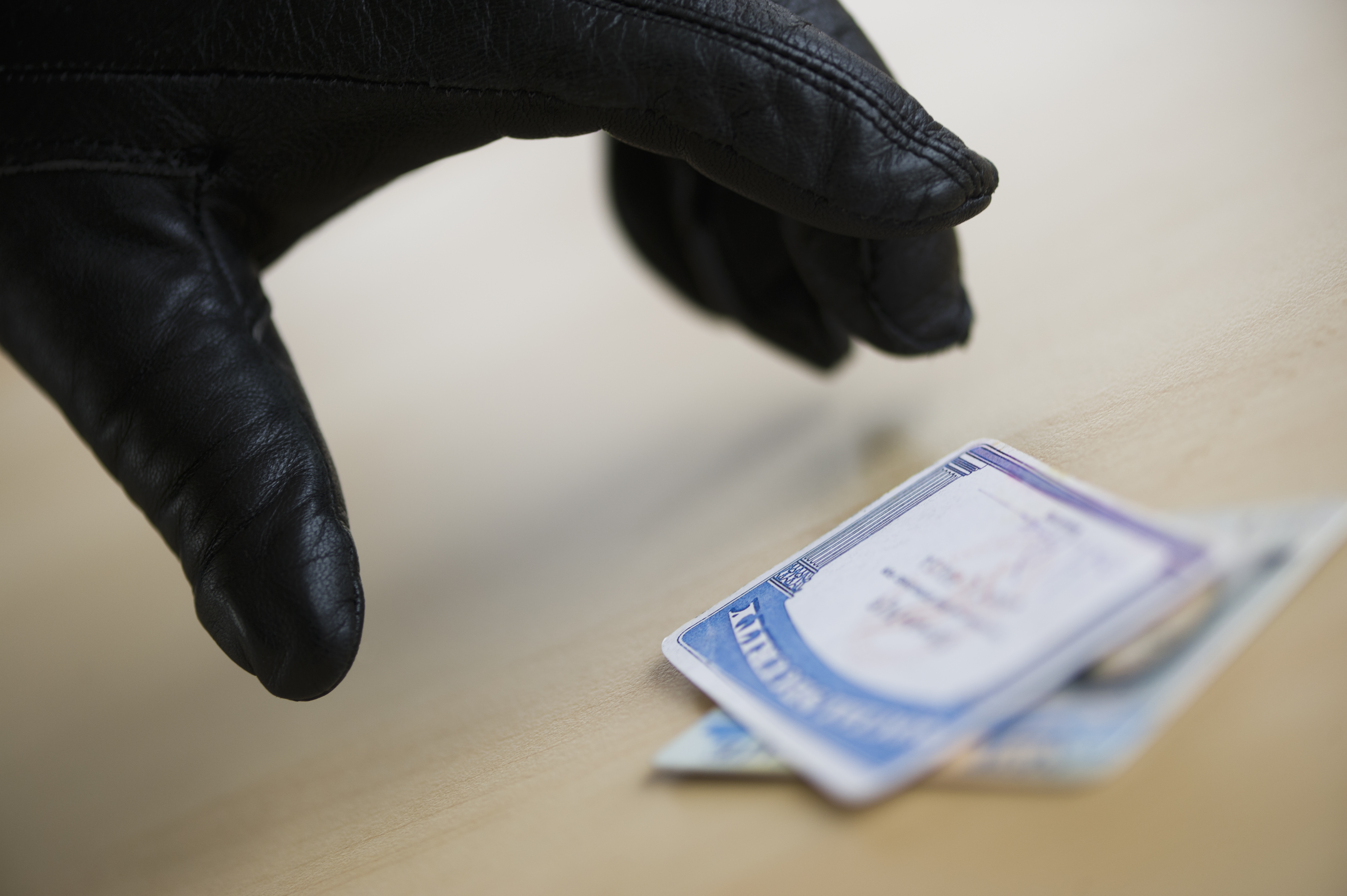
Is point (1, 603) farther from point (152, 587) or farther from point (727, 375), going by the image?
point (727, 375)

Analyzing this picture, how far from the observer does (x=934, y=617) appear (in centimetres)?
42

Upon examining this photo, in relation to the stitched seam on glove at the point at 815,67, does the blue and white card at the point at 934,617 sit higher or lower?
lower

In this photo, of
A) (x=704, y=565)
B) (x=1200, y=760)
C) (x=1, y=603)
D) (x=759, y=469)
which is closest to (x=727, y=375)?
(x=759, y=469)

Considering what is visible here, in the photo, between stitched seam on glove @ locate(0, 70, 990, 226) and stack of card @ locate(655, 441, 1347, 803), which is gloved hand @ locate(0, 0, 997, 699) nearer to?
stitched seam on glove @ locate(0, 70, 990, 226)

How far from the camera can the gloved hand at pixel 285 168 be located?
0.55 metres

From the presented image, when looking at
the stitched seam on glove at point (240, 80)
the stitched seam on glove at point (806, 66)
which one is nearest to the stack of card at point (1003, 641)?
the stitched seam on glove at point (806, 66)

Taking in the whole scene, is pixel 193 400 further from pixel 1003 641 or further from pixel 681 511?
pixel 1003 641

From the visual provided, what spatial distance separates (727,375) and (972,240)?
0.26m

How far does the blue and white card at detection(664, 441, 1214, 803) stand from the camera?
38 centimetres

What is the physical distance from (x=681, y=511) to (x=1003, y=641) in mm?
380

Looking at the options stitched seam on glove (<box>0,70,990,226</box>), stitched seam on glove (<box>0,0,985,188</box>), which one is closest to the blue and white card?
stitched seam on glove (<box>0,0,985,188</box>)

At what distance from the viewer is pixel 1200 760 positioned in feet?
1.22

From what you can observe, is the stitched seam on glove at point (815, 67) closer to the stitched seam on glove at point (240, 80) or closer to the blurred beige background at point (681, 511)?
the stitched seam on glove at point (240, 80)

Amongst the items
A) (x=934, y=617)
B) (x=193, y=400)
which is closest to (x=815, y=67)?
(x=934, y=617)
